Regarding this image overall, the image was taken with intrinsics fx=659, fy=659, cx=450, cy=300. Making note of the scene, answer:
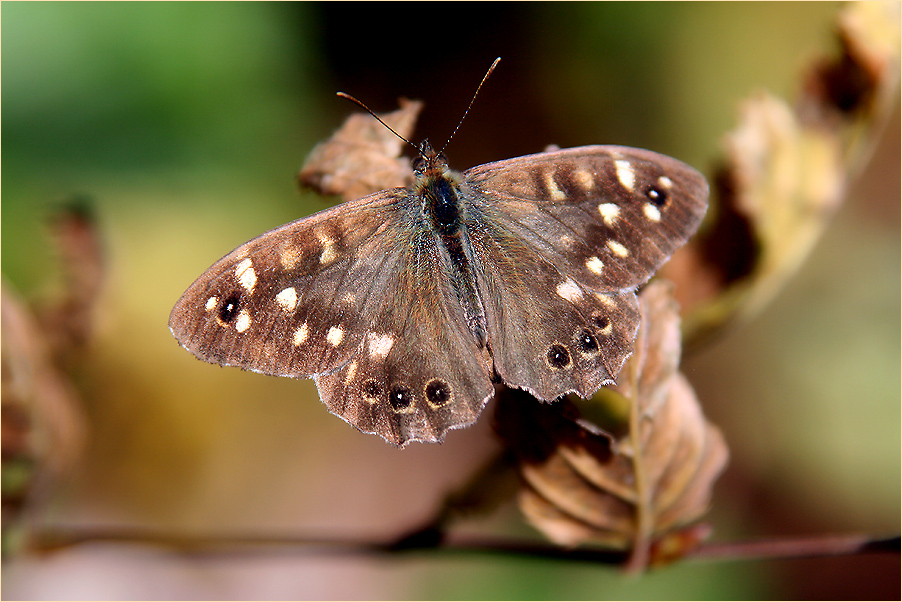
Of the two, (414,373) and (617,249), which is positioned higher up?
(617,249)

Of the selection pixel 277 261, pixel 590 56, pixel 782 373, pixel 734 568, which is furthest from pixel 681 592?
pixel 590 56

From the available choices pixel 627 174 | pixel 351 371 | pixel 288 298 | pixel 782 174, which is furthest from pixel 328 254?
pixel 782 174

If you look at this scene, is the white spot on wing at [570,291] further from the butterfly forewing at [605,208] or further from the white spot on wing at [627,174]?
the white spot on wing at [627,174]

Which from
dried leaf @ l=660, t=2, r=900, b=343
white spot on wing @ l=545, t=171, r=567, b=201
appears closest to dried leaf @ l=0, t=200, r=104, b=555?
white spot on wing @ l=545, t=171, r=567, b=201

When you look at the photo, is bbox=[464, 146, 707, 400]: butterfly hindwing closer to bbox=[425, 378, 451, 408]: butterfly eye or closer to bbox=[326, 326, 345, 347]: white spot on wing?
bbox=[425, 378, 451, 408]: butterfly eye

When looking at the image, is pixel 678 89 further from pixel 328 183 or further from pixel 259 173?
pixel 328 183

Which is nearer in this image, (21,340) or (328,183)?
(328,183)

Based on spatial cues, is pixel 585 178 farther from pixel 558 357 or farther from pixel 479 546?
pixel 479 546
